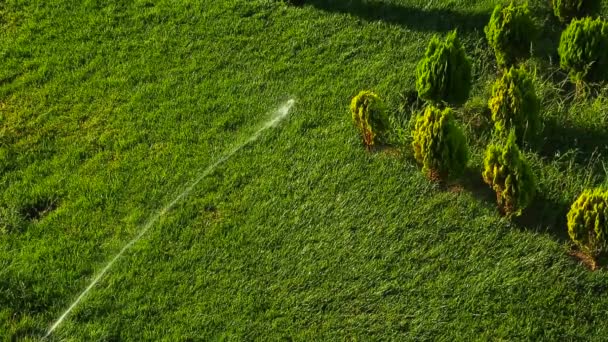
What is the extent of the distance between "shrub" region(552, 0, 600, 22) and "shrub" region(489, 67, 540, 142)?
166cm

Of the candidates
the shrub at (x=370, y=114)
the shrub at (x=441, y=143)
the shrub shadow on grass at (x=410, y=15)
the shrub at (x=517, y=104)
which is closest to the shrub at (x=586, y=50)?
the shrub at (x=517, y=104)

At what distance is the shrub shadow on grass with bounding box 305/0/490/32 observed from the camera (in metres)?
7.82

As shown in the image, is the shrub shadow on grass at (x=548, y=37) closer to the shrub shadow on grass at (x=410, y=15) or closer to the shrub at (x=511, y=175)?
the shrub shadow on grass at (x=410, y=15)

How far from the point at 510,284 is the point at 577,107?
2135 mm

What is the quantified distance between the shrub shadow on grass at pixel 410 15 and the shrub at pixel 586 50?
135 centimetres

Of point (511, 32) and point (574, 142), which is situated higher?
point (511, 32)

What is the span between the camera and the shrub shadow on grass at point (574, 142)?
6250mm

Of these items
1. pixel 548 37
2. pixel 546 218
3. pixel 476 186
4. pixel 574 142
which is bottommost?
pixel 546 218

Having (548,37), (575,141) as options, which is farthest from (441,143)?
(548,37)

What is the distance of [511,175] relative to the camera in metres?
5.52

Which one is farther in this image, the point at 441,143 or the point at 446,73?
the point at 446,73

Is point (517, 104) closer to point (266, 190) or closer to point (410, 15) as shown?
point (266, 190)

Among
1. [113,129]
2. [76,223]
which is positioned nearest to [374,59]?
[113,129]

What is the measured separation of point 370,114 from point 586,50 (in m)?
2.04
